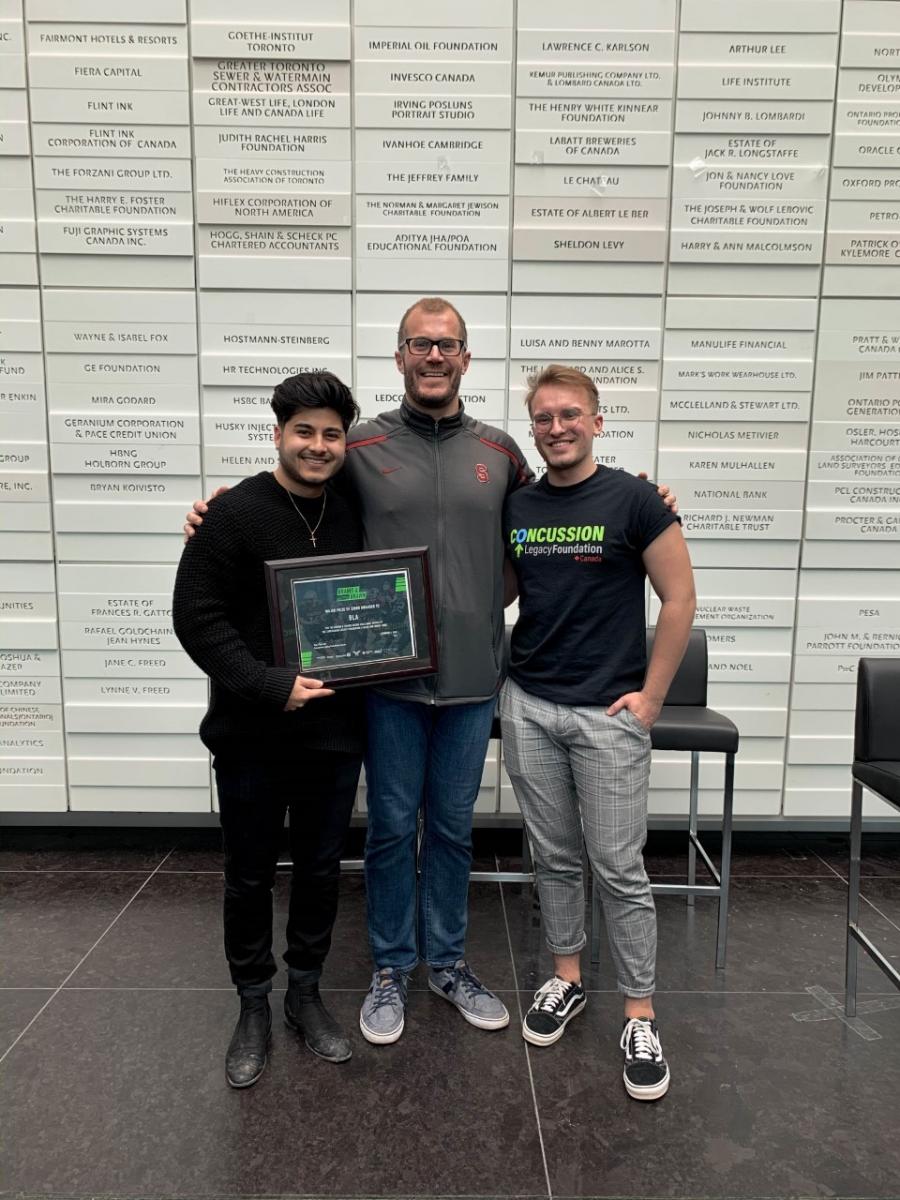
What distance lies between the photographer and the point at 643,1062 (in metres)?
1.83

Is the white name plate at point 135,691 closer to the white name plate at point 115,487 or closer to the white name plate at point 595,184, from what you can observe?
the white name plate at point 115,487

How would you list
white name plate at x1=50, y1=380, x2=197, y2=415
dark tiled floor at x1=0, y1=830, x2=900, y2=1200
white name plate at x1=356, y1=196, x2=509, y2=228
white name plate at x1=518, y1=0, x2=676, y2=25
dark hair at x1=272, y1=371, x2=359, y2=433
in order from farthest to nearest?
1. white name plate at x1=50, y1=380, x2=197, y2=415
2. white name plate at x1=356, y1=196, x2=509, y2=228
3. white name plate at x1=518, y1=0, x2=676, y2=25
4. dark hair at x1=272, y1=371, x2=359, y2=433
5. dark tiled floor at x1=0, y1=830, x2=900, y2=1200

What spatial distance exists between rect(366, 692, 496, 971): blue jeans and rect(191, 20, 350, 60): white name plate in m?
2.19

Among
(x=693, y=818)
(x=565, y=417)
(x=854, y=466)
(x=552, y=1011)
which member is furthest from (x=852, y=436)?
(x=552, y=1011)

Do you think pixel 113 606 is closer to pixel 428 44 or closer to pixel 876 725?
pixel 428 44

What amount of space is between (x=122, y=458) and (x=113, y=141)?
1.06m

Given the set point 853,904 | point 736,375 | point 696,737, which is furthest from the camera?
point 736,375

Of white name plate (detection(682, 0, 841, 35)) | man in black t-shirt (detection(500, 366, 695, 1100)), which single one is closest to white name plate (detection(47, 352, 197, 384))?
man in black t-shirt (detection(500, 366, 695, 1100))

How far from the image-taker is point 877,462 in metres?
2.88

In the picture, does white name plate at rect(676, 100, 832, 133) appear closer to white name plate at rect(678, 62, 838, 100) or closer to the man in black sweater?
white name plate at rect(678, 62, 838, 100)

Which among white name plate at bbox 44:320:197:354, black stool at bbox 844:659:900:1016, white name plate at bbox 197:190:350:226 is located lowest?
black stool at bbox 844:659:900:1016

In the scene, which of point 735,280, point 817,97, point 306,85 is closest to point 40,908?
point 306,85

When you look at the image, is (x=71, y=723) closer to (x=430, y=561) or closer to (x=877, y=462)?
(x=430, y=561)

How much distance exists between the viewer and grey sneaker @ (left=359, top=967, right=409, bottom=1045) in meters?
1.98
